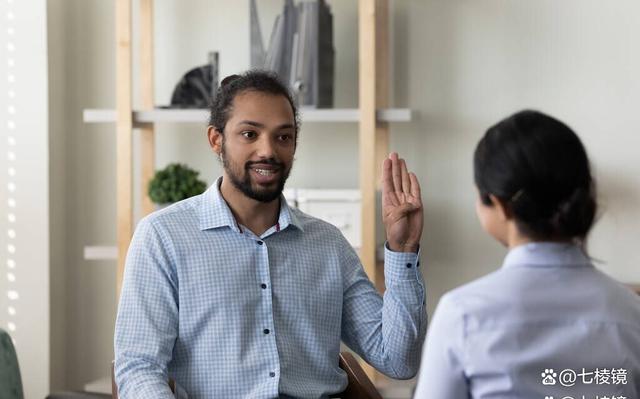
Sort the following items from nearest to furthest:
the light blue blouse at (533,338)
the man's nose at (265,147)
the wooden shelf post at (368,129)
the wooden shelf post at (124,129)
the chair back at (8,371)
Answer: the light blue blouse at (533,338), the man's nose at (265,147), the chair back at (8,371), the wooden shelf post at (368,129), the wooden shelf post at (124,129)

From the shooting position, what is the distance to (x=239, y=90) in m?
2.12

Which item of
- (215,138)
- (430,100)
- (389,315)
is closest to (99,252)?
(430,100)

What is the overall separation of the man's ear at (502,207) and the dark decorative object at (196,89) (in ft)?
6.70

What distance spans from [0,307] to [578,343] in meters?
2.52

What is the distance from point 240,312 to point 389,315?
0.95ft

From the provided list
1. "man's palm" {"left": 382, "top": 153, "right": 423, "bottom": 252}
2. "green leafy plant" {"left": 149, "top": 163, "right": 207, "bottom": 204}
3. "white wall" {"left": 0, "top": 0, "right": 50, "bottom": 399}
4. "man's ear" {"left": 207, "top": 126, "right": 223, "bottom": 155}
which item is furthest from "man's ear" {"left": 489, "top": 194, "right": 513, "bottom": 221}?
"white wall" {"left": 0, "top": 0, "right": 50, "bottom": 399}

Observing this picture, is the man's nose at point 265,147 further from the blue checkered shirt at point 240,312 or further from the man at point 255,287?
the blue checkered shirt at point 240,312

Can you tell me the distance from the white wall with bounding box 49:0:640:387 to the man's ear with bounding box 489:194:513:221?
2.06 meters

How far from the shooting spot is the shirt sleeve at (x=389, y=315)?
202cm

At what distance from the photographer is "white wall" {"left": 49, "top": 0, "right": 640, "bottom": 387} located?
3.31 metres

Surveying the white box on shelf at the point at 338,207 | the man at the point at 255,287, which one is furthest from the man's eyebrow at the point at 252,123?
the white box on shelf at the point at 338,207

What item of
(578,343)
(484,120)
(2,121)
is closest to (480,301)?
(578,343)

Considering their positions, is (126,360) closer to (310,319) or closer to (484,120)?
(310,319)

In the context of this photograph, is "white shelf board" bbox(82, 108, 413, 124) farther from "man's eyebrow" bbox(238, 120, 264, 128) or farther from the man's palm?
the man's palm
